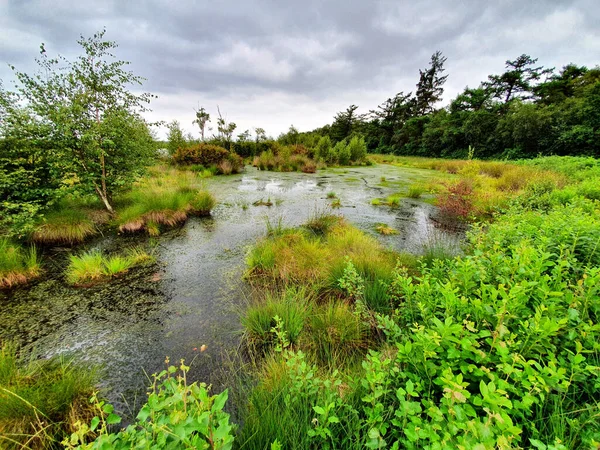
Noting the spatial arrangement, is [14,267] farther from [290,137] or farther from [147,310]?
[290,137]

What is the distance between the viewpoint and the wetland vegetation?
93cm

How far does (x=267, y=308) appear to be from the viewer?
2.27 meters

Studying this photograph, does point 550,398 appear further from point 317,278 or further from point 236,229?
point 236,229

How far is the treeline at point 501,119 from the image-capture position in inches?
648

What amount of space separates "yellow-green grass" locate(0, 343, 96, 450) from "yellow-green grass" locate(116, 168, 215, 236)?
3.26 m

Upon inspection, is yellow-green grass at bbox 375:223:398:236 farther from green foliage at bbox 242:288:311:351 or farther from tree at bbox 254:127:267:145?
tree at bbox 254:127:267:145

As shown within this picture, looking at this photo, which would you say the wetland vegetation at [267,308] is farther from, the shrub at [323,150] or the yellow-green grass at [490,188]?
the shrub at [323,150]

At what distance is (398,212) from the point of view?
20.5ft

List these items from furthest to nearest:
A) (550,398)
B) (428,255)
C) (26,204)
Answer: (26,204) → (428,255) → (550,398)

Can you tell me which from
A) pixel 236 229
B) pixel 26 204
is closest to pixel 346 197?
pixel 236 229

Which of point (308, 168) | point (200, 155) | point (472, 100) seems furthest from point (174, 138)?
point (472, 100)

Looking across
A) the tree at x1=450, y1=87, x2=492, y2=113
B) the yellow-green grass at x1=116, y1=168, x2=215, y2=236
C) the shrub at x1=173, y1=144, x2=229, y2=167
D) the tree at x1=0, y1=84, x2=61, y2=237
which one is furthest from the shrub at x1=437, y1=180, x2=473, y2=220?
the tree at x1=450, y1=87, x2=492, y2=113

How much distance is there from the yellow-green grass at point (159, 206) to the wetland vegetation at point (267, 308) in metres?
0.05

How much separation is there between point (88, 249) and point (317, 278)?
154 inches
